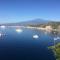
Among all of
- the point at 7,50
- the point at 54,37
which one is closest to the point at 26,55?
the point at 7,50

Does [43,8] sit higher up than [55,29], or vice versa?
[43,8]

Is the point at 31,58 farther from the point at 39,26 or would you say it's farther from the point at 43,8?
the point at 43,8

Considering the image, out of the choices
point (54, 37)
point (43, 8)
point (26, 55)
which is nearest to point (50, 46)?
point (54, 37)

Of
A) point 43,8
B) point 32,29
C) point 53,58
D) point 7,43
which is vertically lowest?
→ point 53,58

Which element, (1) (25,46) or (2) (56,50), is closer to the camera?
(2) (56,50)

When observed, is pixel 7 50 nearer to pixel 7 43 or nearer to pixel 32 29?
pixel 7 43

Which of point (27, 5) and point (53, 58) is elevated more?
point (27, 5)
